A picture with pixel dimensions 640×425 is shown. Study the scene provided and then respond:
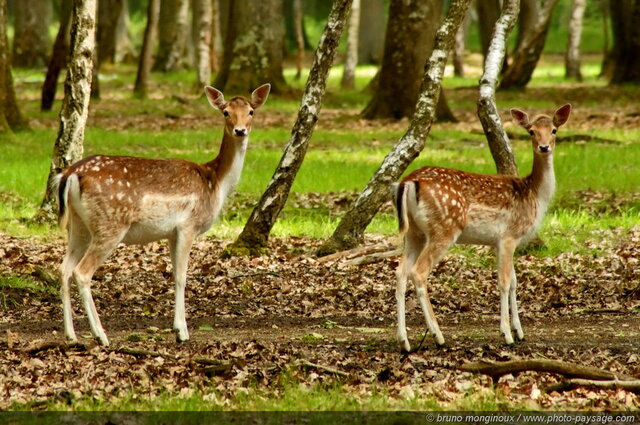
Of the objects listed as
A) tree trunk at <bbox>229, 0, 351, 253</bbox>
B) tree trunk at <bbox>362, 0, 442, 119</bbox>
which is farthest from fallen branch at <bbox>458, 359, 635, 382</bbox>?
tree trunk at <bbox>362, 0, 442, 119</bbox>

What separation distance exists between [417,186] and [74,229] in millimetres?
2822

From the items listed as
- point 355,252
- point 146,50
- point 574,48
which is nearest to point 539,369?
point 355,252

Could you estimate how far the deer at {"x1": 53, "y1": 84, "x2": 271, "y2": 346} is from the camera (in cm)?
861

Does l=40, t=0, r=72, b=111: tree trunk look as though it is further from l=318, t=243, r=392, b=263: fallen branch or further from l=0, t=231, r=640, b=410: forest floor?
l=318, t=243, r=392, b=263: fallen branch

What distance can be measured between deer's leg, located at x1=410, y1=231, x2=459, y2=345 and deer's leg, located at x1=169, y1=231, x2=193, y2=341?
1894 millimetres

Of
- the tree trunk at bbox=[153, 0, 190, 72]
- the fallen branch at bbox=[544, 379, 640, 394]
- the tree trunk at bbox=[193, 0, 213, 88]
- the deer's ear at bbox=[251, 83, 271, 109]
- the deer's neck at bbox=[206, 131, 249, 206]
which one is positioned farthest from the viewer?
the tree trunk at bbox=[153, 0, 190, 72]

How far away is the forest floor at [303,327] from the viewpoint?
7.37 meters

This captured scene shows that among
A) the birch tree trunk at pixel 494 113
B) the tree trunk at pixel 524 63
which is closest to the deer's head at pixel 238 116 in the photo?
the birch tree trunk at pixel 494 113

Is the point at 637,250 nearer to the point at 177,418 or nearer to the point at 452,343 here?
the point at 452,343

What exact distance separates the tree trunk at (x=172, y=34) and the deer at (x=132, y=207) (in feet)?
91.1

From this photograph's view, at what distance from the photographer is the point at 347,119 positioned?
82.3ft

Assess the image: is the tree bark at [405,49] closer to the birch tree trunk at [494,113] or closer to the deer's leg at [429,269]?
the birch tree trunk at [494,113]

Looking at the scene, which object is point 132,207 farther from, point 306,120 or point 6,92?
point 6,92

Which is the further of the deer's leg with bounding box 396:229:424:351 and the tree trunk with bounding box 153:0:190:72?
the tree trunk with bounding box 153:0:190:72
